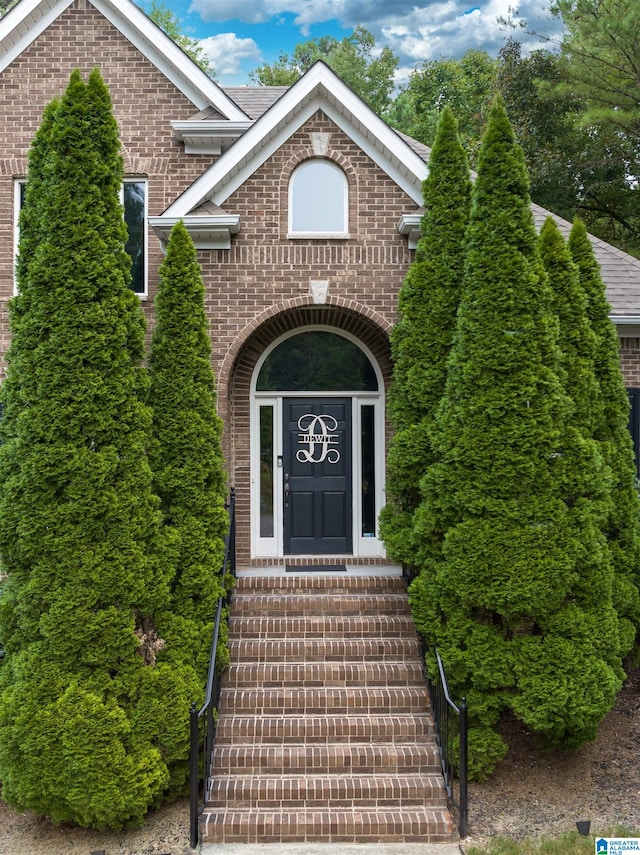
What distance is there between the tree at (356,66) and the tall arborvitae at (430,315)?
77.1 ft

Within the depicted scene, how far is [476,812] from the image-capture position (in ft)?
19.7

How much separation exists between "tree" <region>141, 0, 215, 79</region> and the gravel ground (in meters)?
24.2

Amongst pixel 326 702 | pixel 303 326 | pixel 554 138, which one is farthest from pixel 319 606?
pixel 554 138

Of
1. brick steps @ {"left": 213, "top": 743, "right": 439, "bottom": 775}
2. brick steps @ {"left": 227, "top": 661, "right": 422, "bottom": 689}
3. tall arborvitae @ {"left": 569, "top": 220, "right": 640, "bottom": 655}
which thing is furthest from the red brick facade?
brick steps @ {"left": 213, "top": 743, "right": 439, "bottom": 775}

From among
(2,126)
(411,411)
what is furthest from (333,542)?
(2,126)

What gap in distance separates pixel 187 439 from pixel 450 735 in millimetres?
3710

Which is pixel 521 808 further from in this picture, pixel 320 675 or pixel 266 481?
pixel 266 481

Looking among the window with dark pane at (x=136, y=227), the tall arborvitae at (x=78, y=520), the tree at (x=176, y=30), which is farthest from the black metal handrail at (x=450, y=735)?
the tree at (x=176, y=30)

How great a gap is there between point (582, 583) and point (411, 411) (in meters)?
2.47

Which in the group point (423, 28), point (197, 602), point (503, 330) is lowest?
point (197, 602)

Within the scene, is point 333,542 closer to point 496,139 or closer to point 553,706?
point 553,706

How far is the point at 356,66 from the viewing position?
1216 inches

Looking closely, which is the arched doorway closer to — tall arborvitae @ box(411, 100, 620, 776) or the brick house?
the brick house

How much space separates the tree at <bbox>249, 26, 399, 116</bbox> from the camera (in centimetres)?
2948
